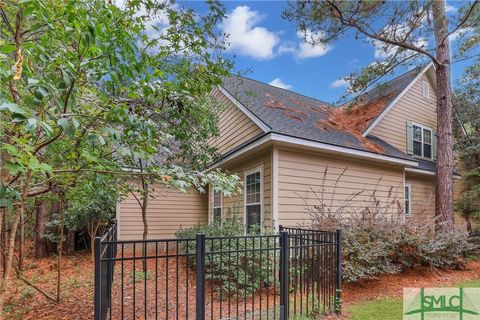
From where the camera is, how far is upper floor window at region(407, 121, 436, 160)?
11.1 m

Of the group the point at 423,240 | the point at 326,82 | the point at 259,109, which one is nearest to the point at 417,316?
the point at 423,240

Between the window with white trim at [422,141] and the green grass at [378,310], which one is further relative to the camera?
the window with white trim at [422,141]

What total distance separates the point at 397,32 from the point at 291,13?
10.2 feet

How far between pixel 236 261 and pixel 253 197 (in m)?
3.21

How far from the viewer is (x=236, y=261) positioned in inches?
201

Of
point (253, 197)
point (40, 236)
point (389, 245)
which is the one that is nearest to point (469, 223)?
point (389, 245)

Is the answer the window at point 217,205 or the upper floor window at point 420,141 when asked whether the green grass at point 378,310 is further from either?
the upper floor window at point 420,141

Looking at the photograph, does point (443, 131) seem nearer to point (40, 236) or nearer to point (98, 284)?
point (98, 284)

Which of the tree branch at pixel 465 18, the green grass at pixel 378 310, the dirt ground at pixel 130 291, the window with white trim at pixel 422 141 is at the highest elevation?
the tree branch at pixel 465 18

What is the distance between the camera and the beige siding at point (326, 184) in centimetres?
727

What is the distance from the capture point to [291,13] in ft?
28.6

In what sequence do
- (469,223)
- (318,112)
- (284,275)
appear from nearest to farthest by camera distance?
(284,275)
(318,112)
(469,223)

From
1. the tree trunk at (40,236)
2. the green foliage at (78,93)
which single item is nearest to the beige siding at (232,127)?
the green foliage at (78,93)

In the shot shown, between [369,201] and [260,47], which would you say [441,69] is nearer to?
[369,201]
